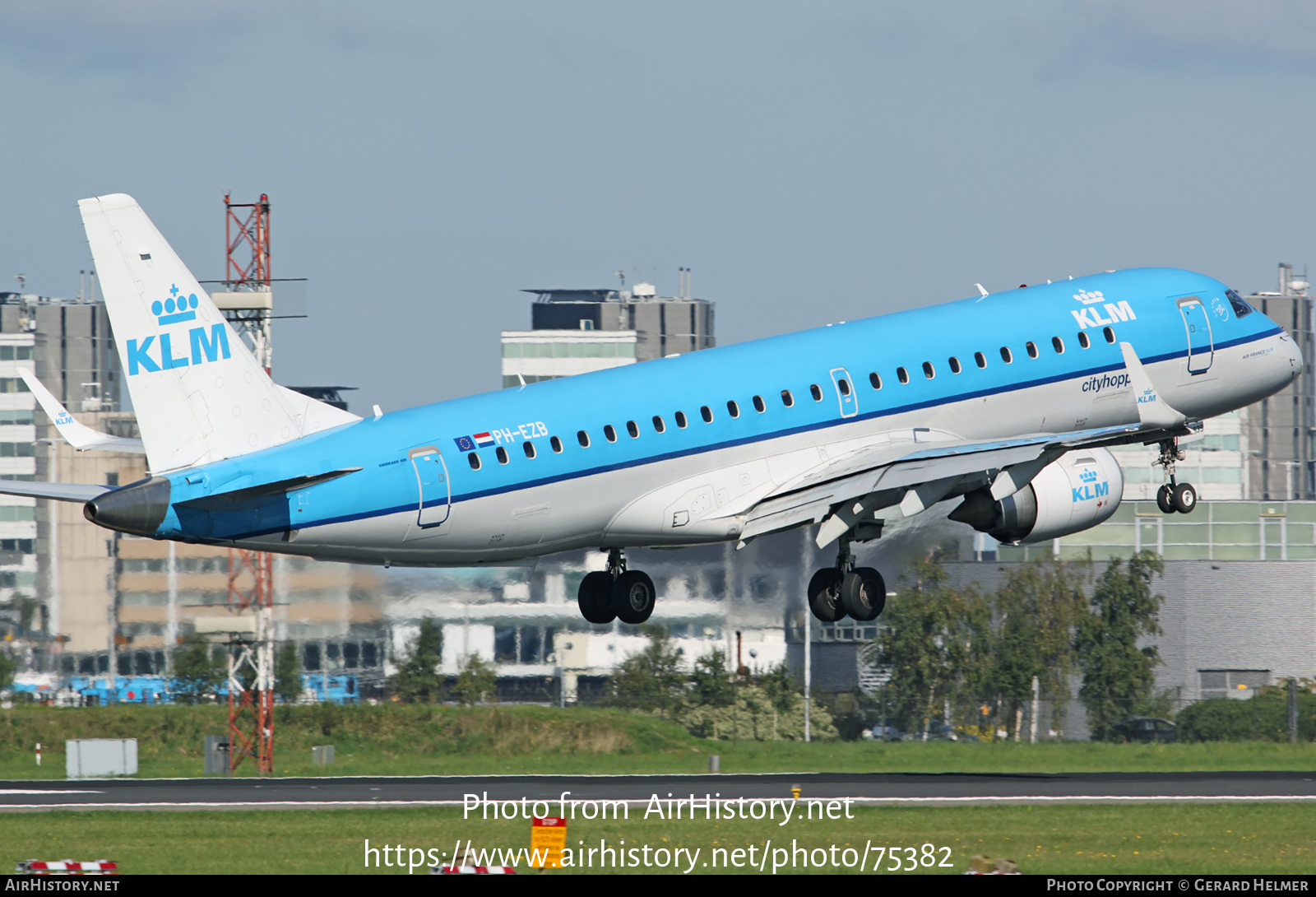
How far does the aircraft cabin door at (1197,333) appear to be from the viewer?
164 feet

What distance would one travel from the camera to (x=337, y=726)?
Answer: 84000mm

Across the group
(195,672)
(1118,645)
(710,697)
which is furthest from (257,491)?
(1118,645)

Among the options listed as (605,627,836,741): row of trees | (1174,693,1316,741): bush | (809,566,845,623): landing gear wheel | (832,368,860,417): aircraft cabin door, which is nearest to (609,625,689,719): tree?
(605,627,836,741): row of trees

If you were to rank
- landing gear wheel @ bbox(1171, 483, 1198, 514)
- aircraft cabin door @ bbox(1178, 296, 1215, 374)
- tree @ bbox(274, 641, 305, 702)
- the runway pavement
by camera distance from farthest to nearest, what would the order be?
tree @ bbox(274, 641, 305, 702)
the runway pavement
aircraft cabin door @ bbox(1178, 296, 1215, 374)
landing gear wheel @ bbox(1171, 483, 1198, 514)

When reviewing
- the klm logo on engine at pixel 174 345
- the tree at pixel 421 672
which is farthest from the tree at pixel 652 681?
the klm logo on engine at pixel 174 345

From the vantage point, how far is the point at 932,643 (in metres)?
91.9

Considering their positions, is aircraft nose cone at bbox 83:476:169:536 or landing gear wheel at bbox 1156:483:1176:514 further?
landing gear wheel at bbox 1156:483:1176:514

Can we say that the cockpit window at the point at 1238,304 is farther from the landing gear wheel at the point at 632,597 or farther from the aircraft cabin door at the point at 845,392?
the landing gear wheel at the point at 632,597

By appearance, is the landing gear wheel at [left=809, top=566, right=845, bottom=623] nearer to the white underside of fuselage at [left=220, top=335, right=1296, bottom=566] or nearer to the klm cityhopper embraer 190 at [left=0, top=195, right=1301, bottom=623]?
the klm cityhopper embraer 190 at [left=0, top=195, right=1301, bottom=623]

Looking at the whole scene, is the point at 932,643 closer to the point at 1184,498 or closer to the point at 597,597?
the point at 1184,498

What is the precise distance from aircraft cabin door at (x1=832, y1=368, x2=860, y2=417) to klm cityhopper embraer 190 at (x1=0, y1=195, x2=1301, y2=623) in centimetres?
4

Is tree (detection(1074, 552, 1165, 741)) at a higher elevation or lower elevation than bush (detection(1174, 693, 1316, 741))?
higher

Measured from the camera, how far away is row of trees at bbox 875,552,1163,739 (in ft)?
286
